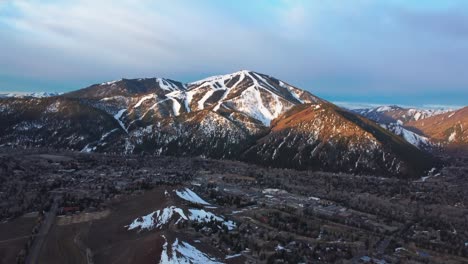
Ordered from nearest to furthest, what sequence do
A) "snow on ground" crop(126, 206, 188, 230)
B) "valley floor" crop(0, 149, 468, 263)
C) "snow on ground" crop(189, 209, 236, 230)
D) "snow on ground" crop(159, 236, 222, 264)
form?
"snow on ground" crop(159, 236, 222, 264) < "valley floor" crop(0, 149, 468, 263) < "snow on ground" crop(126, 206, 188, 230) < "snow on ground" crop(189, 209, 236, 230)

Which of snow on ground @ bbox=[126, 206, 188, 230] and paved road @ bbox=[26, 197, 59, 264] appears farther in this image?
snow on ground @ bbox=[126, 206, 188, 230]

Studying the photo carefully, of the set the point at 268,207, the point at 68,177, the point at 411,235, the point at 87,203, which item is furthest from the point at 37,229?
the point at 411,235

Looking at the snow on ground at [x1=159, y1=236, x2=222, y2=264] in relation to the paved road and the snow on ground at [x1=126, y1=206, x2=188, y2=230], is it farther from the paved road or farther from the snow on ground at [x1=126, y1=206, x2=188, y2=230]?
the paved road

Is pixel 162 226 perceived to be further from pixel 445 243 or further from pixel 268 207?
pixel 445 243

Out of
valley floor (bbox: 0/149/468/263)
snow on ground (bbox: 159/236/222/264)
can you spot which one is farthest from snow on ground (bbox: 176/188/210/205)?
snow on ground (bbox: 159/236/222/264)

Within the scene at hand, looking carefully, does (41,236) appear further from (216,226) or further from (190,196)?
(190,196)

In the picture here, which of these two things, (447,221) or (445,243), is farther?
(447,221)
